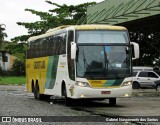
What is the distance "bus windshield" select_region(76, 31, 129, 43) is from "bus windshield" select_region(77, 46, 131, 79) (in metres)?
0.33

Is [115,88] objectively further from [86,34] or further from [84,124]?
[84,124]

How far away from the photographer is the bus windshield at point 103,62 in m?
20.5

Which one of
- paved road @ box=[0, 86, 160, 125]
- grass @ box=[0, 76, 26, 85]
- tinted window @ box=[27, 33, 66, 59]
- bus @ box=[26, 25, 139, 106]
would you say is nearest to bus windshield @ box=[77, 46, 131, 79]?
bus @ box=[26, 25, 139, 106]

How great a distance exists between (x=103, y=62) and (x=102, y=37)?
1.18 m

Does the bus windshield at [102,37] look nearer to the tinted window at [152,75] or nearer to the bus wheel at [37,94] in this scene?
the bus wheel at [37,94]

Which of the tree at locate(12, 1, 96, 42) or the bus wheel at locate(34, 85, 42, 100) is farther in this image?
the tree at locate(12, 1, 96, 42)

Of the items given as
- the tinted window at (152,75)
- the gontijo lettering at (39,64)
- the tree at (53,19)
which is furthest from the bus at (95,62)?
the tree at (53,19)

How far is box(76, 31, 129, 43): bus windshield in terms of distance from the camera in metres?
21.0

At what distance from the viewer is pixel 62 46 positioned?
22.4 m

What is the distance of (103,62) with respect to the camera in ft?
67.5

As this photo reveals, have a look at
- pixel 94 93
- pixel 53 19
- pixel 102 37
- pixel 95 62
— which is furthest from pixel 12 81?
pixel 94 93

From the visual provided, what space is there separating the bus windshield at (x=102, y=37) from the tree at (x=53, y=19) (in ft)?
176

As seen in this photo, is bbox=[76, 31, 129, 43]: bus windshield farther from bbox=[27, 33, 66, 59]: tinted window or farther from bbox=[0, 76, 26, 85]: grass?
bbox=[0, 76, 26, 85]: grass

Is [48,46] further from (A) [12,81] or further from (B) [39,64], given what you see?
(A) [12,81]
